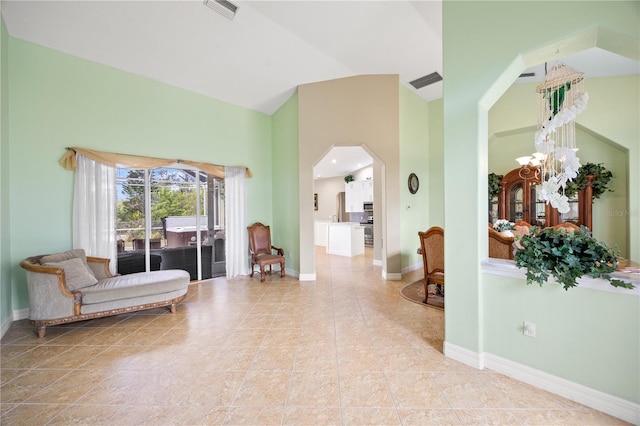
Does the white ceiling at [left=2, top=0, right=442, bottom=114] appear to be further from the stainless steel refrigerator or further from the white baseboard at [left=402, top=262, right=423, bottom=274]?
the stainless steel refrigerator

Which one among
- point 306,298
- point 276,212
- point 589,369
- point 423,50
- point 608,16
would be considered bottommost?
point 306,298

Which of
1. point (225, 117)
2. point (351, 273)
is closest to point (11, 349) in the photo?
point (225, 117)

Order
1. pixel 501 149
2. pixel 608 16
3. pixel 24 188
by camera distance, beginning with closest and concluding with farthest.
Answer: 1. pixel 608 16
2. pixel 24 188
3. pixel 501 149

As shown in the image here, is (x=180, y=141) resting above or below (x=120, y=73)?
below

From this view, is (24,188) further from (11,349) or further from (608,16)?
(608,16)

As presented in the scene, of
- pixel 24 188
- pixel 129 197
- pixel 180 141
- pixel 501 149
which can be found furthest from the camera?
pixel 501 149

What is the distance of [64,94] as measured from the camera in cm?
347

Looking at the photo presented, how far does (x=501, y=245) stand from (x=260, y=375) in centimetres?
302

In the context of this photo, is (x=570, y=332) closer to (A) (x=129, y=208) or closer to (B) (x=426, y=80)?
(B) (x=426, y=80)

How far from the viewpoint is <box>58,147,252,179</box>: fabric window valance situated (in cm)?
344

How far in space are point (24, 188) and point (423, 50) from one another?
5829 millimetres

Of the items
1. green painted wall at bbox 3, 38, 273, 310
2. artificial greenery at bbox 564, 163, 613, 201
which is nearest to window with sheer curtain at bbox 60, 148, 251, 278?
green painted wall at bbox 3, 38, 273, 310

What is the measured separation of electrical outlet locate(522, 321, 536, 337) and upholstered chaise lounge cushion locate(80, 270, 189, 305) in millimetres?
3820

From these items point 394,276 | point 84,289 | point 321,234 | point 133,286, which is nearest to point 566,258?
point 394,276
